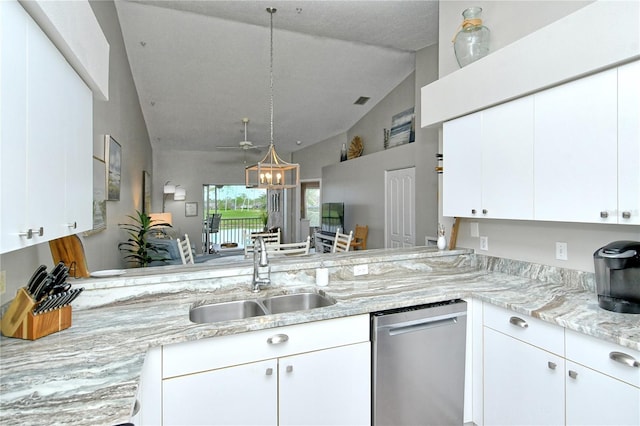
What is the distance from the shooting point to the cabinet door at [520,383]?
1.56 m

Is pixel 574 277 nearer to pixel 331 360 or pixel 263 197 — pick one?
pixel 331 360

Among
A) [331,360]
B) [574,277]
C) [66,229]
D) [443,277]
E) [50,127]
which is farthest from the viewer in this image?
[443,277]

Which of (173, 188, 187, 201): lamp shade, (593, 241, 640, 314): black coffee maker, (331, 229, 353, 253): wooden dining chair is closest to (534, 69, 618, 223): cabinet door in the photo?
(593, 241, 640, 314): black coffee maker

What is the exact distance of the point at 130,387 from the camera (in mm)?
1014

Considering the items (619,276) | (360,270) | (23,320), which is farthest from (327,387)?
(619,276)

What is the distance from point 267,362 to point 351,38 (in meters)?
4.02

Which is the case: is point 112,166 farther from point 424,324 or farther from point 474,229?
point 474,229

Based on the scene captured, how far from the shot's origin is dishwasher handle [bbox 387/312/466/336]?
5.78 ft

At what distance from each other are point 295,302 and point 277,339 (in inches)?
19.1

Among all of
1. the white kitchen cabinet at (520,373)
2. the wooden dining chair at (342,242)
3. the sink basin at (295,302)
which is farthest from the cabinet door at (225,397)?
the wooden dining chair at (342,242)

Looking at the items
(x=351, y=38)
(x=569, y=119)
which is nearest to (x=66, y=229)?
(x=569, y=119)

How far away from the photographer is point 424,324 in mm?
1847

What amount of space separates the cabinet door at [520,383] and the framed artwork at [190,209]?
7.95 metres

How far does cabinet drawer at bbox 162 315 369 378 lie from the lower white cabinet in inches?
30.3
